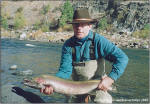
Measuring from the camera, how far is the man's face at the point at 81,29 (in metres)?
4.67

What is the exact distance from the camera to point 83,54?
16.4 ft

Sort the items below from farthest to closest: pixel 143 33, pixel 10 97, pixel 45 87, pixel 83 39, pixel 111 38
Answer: pixel 143 33
pixel 111 38
pixel 10 97
pixel 83 39
pixel 45 87

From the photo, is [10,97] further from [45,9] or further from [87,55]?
[45,9]

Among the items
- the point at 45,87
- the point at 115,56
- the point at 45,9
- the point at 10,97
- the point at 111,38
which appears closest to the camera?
the point at 45,87

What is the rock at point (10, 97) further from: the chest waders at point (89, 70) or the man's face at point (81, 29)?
the man's face at point (81, 29)

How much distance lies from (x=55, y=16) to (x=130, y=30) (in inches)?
1218

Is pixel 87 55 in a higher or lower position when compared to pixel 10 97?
higher

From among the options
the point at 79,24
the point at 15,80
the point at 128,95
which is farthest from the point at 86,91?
the point at 15,80

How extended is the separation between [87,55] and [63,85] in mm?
795

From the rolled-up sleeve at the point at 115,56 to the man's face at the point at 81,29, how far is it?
30 cm

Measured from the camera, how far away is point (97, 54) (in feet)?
16.3


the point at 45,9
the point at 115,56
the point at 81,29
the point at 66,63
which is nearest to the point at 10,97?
the point at 66,63

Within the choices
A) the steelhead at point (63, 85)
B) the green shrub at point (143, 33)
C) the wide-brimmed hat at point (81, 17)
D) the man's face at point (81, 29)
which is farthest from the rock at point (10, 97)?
the green shrub at point (143, 33)

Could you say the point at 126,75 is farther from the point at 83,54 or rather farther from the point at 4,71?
the point at 83,54
